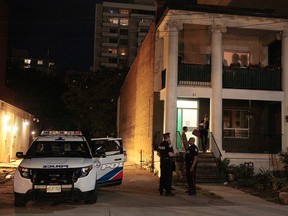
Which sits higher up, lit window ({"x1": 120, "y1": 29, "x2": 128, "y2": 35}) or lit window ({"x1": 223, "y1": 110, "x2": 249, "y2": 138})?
lit window ({"x1": 120, "y1": 29, "x2": 128, "y2": 35})

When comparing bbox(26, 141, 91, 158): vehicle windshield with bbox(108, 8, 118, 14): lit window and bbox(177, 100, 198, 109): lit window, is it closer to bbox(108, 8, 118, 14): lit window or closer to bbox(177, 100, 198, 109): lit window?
bbox(177, 100, 198, 109): lit window

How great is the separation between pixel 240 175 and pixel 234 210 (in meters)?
6.50

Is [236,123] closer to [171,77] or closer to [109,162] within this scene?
[171,77]

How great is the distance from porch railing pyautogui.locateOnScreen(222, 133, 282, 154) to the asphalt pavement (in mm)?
6156

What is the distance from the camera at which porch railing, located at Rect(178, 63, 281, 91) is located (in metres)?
18.5

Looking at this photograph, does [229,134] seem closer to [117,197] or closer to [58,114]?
[117,197]

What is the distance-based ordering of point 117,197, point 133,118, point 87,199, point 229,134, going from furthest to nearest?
1. point 133,118
2. point 229,134
3. point 117,197
4. point 87,199

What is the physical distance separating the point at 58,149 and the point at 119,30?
111m

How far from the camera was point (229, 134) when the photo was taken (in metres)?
20.2

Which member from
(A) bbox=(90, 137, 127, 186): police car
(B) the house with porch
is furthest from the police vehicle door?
(B) the house with porch

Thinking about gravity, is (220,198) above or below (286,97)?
below

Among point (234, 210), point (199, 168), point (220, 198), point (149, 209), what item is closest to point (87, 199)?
point (149, 209)

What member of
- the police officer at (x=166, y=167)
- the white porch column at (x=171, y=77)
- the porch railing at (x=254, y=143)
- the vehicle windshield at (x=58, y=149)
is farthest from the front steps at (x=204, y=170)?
the vehicle windshield at (x=58, y=149)

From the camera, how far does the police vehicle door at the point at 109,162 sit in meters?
12.1
